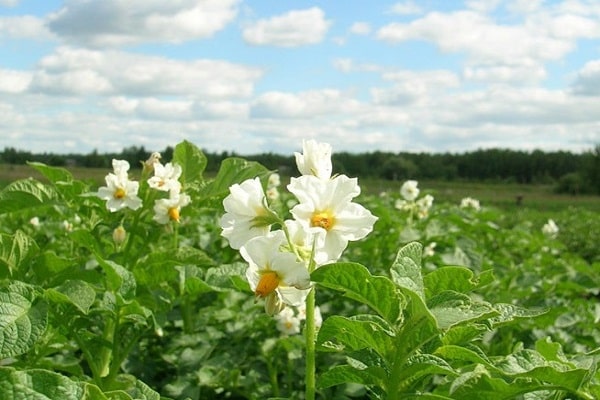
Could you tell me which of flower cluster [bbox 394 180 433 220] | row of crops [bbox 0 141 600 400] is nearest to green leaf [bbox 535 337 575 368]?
row of crops [bbox 0 141 600 400]

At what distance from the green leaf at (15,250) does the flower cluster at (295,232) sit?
0.93 m

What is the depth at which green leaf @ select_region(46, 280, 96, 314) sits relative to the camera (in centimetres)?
193

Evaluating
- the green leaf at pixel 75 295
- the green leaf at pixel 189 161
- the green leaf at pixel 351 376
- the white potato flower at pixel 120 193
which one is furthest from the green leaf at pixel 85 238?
the green leaf at pixel 351 376

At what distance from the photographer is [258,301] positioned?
1.58 metres

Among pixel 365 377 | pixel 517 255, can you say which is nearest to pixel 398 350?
pixel 365 377

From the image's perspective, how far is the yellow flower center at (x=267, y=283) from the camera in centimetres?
140

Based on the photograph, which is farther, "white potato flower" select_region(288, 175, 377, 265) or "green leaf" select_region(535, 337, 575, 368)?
"green leaf" select_region(535, 337, 575, 368)

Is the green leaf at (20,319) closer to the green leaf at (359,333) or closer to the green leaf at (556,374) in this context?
the green leaf at (359,333)

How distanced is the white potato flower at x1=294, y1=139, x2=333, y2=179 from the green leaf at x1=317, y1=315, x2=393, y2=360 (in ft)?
0.96

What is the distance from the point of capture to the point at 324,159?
1552 millimetres

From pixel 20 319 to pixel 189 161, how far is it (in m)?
1.25

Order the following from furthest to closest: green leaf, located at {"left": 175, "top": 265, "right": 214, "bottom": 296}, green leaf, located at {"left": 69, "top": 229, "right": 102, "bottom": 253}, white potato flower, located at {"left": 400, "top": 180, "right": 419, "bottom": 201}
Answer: white potato flower, located at {"left": 400, "top": 180, "right": 419, "bottom": 201}, green leaf, located at {"left": 69, "top": 229, "right": 102, "bottom": 253}, green leaf, located at {"left": 175, "top": 265, "right": 214, "bottom": 296}

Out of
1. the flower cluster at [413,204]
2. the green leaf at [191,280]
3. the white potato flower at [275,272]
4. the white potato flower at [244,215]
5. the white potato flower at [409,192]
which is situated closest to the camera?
the white potato flower at [275,272]

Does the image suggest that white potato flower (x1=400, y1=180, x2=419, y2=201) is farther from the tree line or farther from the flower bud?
the tree line
